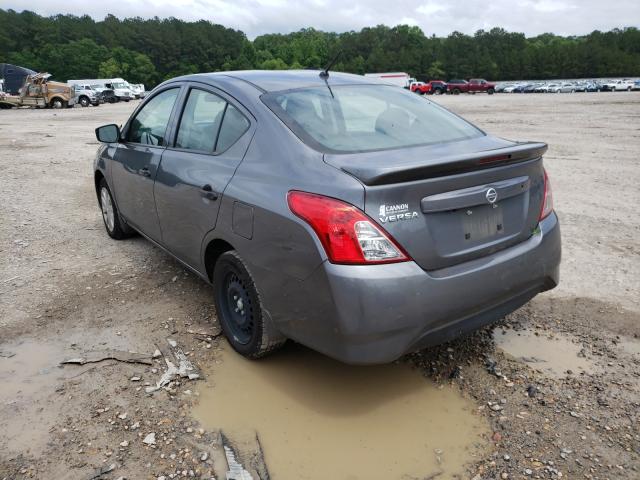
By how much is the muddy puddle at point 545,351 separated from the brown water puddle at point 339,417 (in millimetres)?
640

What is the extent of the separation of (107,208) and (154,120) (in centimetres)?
170

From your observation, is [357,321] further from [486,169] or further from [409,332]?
[486,169]

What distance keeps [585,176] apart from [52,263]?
7907 millimetres

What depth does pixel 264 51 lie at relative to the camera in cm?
14475

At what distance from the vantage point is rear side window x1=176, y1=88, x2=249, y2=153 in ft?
10.6

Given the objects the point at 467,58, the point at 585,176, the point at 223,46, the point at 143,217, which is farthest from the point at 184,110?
the point at 223,46

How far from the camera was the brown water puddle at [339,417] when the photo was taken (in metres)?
2.42

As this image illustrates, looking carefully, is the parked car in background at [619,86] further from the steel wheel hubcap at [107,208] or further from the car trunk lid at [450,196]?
the car trunk lid at [450,196]

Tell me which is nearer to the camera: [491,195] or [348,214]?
[348,214]

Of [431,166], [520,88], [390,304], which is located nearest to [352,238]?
[390,304]

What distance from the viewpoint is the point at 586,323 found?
12.0ft

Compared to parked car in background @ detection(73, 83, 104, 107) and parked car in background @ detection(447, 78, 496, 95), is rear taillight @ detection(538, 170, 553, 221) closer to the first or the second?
parked car in background @ detection(73, 83, 104, 107)

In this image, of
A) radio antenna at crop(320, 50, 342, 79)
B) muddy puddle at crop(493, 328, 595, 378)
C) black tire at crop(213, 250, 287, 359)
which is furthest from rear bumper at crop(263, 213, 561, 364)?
radio antenna at crop(320, 50, 342, 79)

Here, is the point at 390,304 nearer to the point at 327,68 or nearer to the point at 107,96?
the point at 327,68
